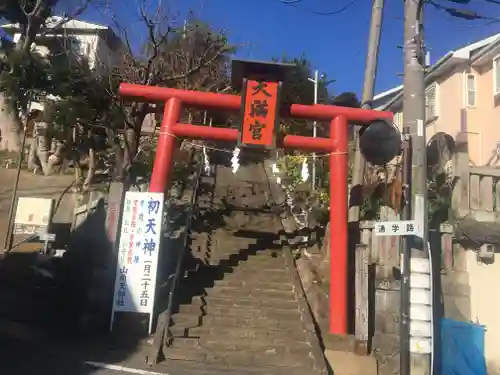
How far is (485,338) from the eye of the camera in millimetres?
9680

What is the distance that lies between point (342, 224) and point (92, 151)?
41.0ft

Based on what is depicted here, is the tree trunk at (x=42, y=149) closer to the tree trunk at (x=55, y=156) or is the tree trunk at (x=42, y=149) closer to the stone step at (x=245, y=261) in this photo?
the tree trunk at (x=55, y=156)

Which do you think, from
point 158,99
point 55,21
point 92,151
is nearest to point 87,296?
point 158,99

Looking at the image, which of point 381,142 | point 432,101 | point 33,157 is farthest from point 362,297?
point 33,157

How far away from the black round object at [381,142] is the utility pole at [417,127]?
27 centimetres

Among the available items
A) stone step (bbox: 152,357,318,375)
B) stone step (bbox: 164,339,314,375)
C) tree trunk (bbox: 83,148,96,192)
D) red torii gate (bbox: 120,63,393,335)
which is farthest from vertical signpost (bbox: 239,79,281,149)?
tree trunk (bbox: 83,148,96,192)

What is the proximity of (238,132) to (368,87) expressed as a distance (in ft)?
16.8

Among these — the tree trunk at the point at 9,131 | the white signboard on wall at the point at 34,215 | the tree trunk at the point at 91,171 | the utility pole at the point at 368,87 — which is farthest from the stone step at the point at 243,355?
the tree trunk at the point at 9,131

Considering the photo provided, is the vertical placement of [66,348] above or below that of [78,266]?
below

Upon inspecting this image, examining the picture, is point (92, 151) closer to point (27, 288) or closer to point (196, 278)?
point (27, 288)

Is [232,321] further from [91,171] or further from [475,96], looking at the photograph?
[475,96]

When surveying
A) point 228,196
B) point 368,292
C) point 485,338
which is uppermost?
point 228,196

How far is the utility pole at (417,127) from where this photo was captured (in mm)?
7204

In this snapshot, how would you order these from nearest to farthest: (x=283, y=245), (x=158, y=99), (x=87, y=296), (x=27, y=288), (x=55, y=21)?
(x=87, y=296), (x=158, y=99), (x=27, y=288), (x=283, y=245), (x=55, y=21)
